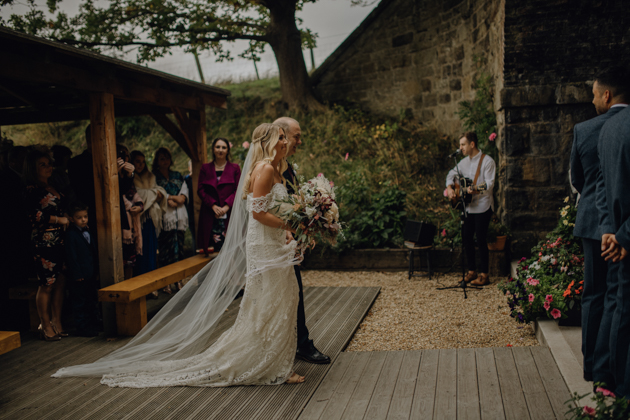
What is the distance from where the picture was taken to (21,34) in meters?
3.80

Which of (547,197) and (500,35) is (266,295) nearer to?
(547,197)

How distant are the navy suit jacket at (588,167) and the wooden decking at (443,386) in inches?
42.7

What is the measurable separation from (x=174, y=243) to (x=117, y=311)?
5.80 ft

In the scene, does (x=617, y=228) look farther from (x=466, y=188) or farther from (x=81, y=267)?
(x=81, y=267)

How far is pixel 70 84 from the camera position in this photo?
461 cm

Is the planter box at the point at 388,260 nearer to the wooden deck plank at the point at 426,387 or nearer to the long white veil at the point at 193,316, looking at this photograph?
the wooden deck plank at the point at 426,387

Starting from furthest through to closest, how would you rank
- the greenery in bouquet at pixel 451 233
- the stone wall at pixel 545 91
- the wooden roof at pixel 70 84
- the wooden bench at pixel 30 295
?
the greenery in bouquet at pixel 451 233
the stone wall at pixel 545 91
the wooden bench at pixel 30 295
the wooden roof at pixel 70 84

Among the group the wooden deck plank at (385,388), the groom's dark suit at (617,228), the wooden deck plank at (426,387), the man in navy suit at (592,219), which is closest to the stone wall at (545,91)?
the wooden deck plank at (426,387)

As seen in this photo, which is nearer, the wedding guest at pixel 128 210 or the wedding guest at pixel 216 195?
the wedding guest at pixel 128 210

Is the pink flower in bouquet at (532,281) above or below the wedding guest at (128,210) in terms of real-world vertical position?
below

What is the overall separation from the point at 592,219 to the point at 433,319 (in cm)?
247

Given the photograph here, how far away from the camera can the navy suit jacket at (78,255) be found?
16.1ft

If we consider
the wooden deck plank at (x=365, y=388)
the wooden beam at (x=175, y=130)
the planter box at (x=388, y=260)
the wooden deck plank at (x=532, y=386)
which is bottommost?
the wooden deck plank at (x=365, y=388)

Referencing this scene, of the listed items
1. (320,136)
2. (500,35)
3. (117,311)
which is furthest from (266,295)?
(320,136)
